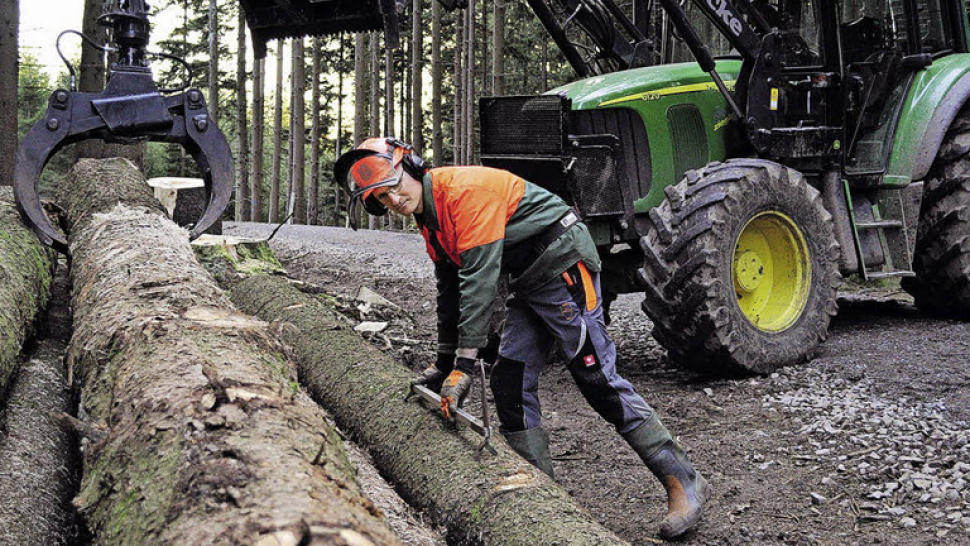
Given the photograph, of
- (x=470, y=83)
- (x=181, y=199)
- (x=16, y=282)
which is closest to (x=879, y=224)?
(x=16, y=282)

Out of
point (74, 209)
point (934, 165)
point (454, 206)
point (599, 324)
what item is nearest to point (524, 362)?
point (599, 324)

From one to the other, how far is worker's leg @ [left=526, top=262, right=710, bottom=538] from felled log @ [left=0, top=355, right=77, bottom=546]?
207 centimetres

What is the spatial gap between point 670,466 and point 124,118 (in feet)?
11.3

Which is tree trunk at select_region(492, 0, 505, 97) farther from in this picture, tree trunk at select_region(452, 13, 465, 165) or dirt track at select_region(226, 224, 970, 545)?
dirt track at select_region(226, 224, 970, 545)

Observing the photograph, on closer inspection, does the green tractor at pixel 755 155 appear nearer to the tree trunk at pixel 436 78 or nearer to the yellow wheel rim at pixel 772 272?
the yellow wheel rim at pixel 772 272

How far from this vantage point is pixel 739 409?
17.6 feet

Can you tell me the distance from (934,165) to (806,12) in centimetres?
162

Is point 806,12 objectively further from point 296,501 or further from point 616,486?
point 296,501

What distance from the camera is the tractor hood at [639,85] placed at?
6.01 meters

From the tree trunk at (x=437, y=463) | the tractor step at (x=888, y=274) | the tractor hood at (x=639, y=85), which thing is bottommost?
the tree trunk at (x=437, y=463)

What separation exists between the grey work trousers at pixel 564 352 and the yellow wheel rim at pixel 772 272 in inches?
89.6

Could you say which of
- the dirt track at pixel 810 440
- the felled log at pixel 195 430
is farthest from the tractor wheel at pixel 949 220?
the felled log at pixel 195 430

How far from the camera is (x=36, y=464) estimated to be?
3.35 m

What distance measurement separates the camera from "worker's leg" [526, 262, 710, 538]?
389 cm
